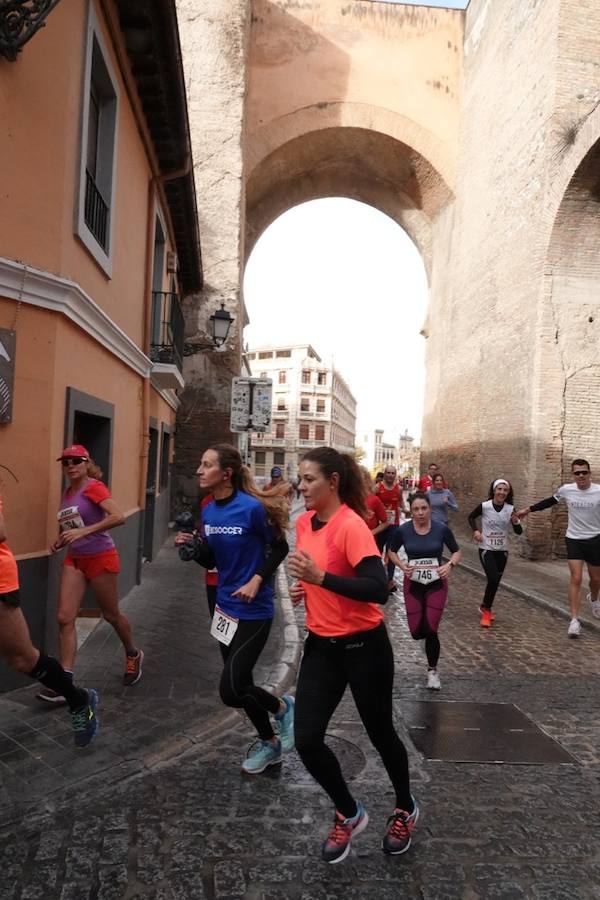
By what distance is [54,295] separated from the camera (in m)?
4.89


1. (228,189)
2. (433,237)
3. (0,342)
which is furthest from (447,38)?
(0,342)

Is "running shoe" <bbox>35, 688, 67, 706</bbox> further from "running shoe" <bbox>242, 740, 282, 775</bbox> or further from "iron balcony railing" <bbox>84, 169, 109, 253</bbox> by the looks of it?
"iron balcony railing" <bbox>84, 169, 109, 253</bbox>

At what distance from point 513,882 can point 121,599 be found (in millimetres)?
6071

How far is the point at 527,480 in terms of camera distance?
13500 mm

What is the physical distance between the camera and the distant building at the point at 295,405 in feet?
262

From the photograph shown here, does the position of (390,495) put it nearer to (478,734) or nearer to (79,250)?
(478,734)

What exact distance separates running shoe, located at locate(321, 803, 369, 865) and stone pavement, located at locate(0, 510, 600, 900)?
0.15 feet

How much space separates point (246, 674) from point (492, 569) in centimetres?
479

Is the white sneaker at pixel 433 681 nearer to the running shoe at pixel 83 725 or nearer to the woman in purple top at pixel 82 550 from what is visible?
the woman in purple top at pixel 82 550

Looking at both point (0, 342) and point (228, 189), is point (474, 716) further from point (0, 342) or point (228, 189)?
point (228, 189)

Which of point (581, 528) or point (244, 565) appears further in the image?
point (581, 528)

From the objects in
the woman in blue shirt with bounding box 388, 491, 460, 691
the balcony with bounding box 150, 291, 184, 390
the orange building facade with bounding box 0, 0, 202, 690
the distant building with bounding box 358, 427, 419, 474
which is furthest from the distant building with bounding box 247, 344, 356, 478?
the woman in blue shirt with bounding box 388, 491, 460, 691

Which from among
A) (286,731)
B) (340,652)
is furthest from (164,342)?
(340,652)

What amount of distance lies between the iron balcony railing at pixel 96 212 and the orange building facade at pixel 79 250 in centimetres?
2
